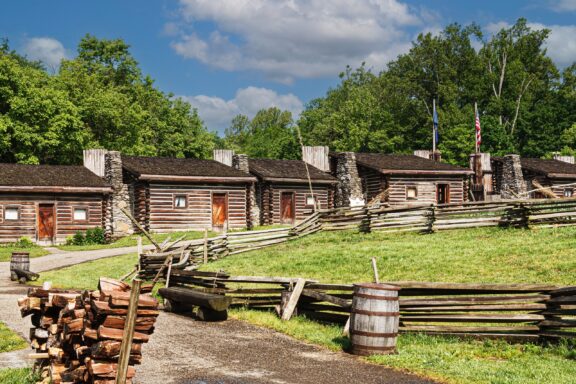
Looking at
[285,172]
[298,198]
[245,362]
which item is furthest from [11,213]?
[245,362]

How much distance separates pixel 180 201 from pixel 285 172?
7424mm

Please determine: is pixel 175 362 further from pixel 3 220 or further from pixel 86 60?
pixel 86 60

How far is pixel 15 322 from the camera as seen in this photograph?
1436 cm

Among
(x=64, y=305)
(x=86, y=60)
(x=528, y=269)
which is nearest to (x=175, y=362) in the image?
(x=64, y=305)

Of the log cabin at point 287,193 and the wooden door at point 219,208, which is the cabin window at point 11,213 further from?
the log cabin at point 287,193

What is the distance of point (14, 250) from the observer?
109 feet

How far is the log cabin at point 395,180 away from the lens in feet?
145

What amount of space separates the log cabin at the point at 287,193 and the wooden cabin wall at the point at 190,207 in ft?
6.16

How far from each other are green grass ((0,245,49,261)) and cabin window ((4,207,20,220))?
1.69 meters

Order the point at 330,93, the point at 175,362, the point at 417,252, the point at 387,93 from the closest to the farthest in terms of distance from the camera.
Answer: the point at 175,362, the point at 417,252, the point at 387,93, the point at 330,93

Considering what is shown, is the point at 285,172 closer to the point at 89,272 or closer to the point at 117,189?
the point at 117,189

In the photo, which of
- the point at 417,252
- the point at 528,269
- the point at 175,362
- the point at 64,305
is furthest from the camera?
the point at 417,252

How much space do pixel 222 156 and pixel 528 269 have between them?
29.3 metres

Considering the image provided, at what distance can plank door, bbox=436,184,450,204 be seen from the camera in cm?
4603
